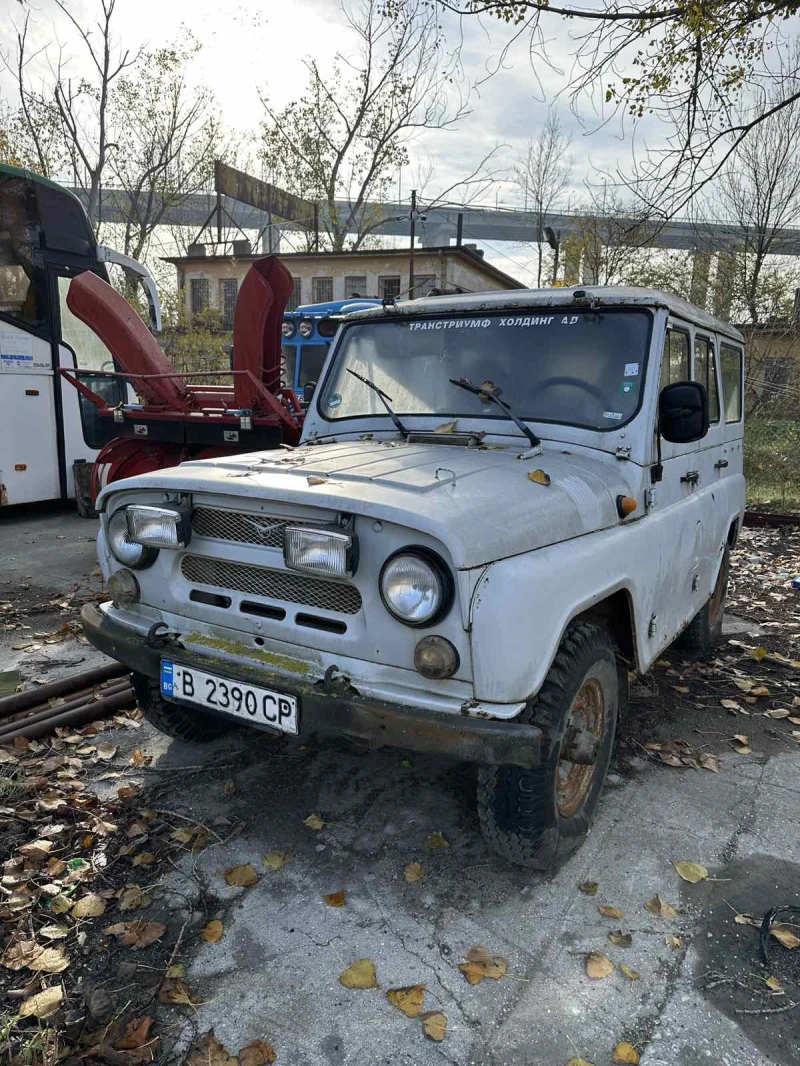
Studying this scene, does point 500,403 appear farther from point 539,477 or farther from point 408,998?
point 408,998

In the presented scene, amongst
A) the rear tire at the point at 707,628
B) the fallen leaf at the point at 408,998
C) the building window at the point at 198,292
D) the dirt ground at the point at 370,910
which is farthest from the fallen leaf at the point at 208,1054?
the building window at the point at 198,292

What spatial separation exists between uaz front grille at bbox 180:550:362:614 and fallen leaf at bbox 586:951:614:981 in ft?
4.43

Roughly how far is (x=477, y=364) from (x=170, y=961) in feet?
8.91

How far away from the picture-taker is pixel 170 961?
228 centimetres

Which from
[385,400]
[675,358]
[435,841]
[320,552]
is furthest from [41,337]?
[435,841]

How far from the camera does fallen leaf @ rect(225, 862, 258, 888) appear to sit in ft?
8.68

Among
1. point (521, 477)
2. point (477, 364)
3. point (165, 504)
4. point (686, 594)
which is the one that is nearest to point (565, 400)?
point (477, 364)

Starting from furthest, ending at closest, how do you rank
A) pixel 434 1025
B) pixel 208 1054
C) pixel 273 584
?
pixel 273 584 → pixel 434 1025 → pixel 208 1054

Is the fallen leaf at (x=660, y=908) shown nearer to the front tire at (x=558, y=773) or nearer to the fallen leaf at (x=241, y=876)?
the front tire at (x=558, y=773)

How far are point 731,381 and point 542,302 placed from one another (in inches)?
86.2

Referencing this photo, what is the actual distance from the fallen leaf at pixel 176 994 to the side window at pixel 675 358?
2.97 m

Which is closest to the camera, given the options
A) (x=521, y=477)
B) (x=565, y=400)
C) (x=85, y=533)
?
(x=521, y=477)

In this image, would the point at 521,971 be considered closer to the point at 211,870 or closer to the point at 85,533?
the point at 211,870

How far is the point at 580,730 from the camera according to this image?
2699 mm
